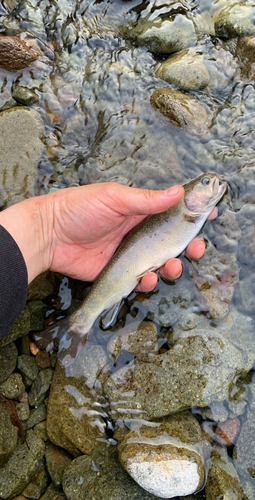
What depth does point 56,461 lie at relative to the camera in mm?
3643

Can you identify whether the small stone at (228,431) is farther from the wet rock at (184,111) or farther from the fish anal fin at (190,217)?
the wet rock at (184,111)

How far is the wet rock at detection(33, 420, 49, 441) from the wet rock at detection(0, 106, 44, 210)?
2746mm

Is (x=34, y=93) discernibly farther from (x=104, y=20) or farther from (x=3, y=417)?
(x=3, y=417)

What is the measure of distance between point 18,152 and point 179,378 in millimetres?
3475

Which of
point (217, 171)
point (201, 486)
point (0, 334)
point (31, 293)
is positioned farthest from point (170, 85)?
point (201, 486)

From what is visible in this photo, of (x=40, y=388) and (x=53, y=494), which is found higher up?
(x=40, y=388)

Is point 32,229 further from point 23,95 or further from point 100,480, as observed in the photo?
point 100,480

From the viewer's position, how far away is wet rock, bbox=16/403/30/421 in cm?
381

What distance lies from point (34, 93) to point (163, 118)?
1.91 m

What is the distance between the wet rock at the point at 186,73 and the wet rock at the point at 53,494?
5367 mm

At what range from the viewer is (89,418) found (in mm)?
3678

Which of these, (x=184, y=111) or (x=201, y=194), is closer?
(x=201, y=194)

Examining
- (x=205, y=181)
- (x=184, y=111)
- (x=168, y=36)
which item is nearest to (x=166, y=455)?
(x=205, y=181)

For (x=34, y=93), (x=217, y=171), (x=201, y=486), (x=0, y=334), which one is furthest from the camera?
(x=34, y=93)
